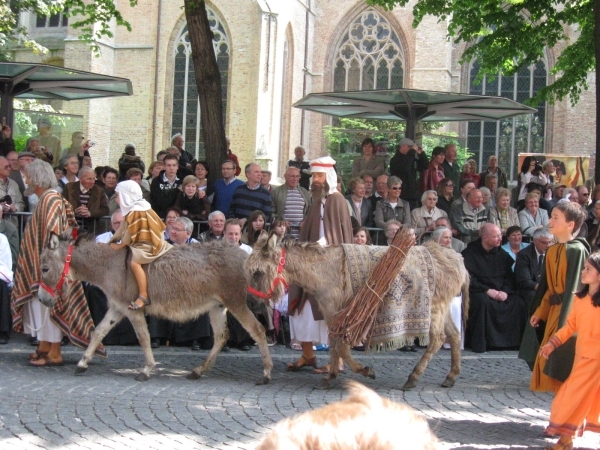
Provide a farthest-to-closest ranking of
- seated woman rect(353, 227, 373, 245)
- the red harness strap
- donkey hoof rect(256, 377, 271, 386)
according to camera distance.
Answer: seated woman rect(353, 227, 373, 245) → the red harness strap → donkey hoof rect(256, 377, 271, 386)

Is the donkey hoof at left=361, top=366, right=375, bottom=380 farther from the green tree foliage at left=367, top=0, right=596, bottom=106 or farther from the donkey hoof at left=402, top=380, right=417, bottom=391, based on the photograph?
the green tree foliage at left=367, top=0, right=596, bottom=106

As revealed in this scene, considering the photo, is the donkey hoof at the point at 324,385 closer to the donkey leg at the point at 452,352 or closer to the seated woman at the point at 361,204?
the donkey leg at the point at 452,352

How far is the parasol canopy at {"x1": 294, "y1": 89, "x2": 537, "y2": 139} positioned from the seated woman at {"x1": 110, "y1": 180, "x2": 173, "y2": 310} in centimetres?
873

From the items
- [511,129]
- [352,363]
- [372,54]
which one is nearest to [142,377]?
[352,363]

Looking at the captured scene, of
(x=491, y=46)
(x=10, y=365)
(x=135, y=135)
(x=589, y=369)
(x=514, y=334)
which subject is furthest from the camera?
(x=135, y=135)

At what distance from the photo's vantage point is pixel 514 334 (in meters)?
12.9

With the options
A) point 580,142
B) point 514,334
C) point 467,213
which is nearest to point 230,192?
point 467,213

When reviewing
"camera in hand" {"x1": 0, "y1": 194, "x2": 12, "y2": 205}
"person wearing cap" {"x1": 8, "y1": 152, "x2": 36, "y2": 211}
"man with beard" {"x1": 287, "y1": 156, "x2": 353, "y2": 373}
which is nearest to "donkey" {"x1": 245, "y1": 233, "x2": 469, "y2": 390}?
"man with beard" {"x1": 287, "y1": 156, "x2": 353, "y2": 373}

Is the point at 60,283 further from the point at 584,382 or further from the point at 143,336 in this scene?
the point at 584,382

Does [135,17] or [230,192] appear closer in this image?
[230,192]

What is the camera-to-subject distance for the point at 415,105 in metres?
18.9

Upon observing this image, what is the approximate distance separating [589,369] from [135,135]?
31195 millimetres

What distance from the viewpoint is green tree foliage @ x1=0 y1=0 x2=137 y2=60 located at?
18.7 metres

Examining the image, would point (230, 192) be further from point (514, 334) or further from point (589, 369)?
point (589, 369)
